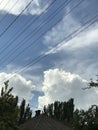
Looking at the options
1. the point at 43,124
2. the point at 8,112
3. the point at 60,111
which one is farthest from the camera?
the point at 60,111

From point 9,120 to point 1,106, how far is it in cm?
121

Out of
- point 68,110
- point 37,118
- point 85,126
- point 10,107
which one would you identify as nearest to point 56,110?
point 68,110

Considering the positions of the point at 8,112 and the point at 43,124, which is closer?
the point at 8,112

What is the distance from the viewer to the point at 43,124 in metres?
48.4

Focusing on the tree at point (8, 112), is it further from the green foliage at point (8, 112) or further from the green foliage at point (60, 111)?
the green foliage at point (60, 111)

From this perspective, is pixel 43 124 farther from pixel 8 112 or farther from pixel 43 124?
pixel 8 112

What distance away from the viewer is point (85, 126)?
34.6 m

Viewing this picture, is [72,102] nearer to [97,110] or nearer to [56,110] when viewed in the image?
[56,110]

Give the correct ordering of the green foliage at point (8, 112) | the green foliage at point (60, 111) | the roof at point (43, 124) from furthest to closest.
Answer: the green foliage at point (60, 111), the roof at point (43, 124), the green foliage at point (8, 112)

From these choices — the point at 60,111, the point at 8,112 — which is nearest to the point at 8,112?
the point at 8,112

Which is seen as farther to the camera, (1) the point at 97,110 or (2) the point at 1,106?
(1) the point at 97,110

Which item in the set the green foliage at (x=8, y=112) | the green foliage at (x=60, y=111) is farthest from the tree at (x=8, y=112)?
the green foliage at (x=60, y=111)

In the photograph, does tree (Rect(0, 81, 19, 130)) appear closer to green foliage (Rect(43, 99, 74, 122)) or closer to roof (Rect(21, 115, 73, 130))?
roof (Rect(21, 115, 73, 130))

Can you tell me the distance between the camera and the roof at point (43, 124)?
47875mm
